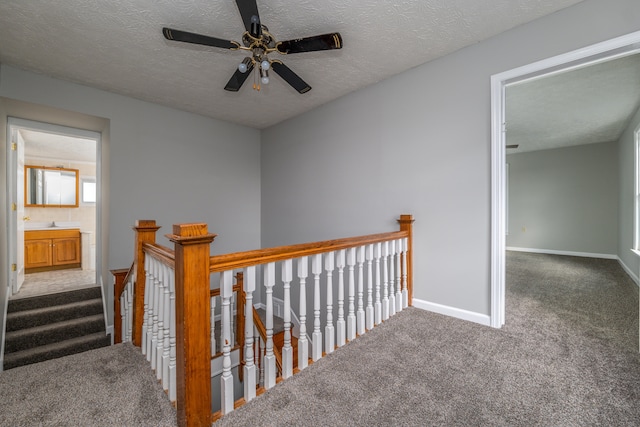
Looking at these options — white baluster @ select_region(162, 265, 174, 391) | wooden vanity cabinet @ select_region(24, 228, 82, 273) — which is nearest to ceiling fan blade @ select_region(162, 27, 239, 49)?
white baluster @ select_region(162, 265, 174, 391)

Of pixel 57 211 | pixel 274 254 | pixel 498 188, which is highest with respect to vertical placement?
pixel 498 188

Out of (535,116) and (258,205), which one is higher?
(535,116)

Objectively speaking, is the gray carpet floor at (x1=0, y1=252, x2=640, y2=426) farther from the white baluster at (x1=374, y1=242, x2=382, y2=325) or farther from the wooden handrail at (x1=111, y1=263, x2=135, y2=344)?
the wooden handrail at (x1=111, y1=263, x2=135, y2=344)

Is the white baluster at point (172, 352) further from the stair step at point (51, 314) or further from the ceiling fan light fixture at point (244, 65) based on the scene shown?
the stair step at point (51, 314)

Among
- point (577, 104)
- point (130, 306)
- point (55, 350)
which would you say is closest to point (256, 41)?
point (130, 306)

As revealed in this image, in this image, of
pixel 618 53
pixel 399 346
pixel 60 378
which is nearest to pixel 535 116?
pixel 618 53

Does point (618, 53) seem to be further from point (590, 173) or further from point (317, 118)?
point (590, 173)

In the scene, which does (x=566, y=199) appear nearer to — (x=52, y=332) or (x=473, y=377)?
(x=473, y=377)

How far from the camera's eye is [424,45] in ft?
7.87

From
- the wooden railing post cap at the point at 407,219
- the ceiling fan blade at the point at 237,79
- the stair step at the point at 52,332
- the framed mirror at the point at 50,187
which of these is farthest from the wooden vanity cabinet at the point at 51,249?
the wooden railing post cap at the point at 407,219

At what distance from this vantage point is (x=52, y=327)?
10.2 feet

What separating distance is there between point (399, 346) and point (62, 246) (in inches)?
236

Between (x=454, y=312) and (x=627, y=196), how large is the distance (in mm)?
4236

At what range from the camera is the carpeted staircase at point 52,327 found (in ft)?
9.45
